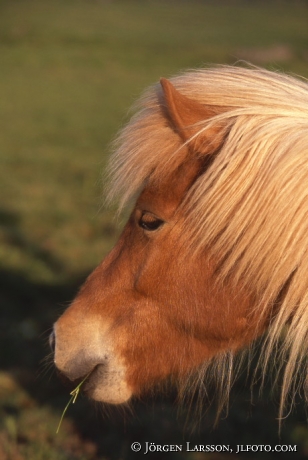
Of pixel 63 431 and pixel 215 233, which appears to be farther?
pixel 63 431

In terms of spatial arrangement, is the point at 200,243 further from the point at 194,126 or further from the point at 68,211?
the point at 68,211

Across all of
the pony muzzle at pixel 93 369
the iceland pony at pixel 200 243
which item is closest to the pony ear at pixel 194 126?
the iceland pony at pixel 200 243

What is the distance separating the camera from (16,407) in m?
4.09

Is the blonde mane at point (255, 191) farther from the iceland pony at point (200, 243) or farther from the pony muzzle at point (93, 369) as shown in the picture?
the pony muzzle at point (93, 369)

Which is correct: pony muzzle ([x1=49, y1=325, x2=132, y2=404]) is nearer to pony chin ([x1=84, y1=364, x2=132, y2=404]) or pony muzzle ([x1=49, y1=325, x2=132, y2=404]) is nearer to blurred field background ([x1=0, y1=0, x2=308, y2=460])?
pony chin ([x1=84, y1=364, x2=132, y2=404])

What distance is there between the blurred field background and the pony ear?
58 centimetres

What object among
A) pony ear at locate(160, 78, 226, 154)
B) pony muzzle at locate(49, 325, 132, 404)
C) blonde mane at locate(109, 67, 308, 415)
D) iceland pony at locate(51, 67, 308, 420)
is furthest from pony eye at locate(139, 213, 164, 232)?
pony muzzle at locate(49, 325, 132, 404)

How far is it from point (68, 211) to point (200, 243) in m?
6.52

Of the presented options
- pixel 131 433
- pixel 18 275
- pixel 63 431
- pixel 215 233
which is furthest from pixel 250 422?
pixel 18 275

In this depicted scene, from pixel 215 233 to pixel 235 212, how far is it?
100mm

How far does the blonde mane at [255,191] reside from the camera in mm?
2070

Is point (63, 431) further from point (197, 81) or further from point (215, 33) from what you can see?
point (215, 33)

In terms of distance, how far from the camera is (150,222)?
227cm

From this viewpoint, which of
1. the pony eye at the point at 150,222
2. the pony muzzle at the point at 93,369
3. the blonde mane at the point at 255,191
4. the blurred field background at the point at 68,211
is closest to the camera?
the blonde mane at the point at 255,191
